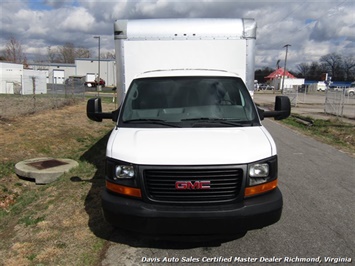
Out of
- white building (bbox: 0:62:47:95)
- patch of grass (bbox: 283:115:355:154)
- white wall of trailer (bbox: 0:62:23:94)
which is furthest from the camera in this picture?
white wall of trailer (bbox: 0:62:23:94)

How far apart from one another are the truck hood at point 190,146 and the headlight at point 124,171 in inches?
3.3

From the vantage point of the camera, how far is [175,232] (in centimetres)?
329

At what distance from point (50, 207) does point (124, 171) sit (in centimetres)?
212

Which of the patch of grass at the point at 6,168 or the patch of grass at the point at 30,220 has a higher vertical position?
the patch of grass at the point at 6,168

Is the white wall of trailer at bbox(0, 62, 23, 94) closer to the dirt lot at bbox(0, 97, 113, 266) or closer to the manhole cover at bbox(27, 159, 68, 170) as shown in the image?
the dirt lot at bbox(0, 97, 113, 266)

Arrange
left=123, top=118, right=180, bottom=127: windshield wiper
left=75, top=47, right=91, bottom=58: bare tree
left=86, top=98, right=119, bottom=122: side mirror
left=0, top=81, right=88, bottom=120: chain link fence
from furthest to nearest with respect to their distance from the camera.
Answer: left=75, top=47, right=91, bottom=58: bare tree
left=0, top=81, right=88, bottom=120: chain link fence
left=86, top=98, right=119, bottom=122: side mirror
left=123, top=118, right=180, bottom=127: windshield wiper

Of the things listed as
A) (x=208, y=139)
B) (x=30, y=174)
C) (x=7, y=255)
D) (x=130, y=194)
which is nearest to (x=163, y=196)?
(x=130, y=194)

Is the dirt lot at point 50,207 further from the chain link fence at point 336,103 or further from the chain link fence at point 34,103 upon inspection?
the chain link fence at point 336,103

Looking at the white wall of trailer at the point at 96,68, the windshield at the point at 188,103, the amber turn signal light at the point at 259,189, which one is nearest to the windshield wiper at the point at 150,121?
the windshield at the point at 188,103

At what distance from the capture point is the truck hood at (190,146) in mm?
3309

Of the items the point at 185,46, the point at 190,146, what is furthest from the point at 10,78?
the point at 190,146

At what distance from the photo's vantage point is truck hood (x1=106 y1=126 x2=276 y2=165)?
130 inches

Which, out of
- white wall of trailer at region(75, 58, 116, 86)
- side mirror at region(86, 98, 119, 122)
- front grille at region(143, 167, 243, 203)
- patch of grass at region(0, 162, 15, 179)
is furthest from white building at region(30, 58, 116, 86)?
front grille at region(143, 167, 243, 203)

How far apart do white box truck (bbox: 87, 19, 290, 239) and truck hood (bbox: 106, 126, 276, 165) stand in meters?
0.01
